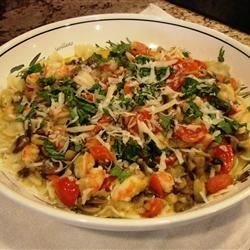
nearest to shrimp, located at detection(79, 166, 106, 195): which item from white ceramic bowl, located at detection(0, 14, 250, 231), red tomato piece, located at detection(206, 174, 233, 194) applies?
red tomato piece, located at detection(206, 174, 233, 194)

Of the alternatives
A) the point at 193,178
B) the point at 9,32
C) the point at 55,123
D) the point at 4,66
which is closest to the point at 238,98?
the point at 193,178

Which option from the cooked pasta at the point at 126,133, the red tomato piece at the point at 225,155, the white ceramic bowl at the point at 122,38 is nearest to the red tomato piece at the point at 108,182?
the cooked pasta at the point at 126,133

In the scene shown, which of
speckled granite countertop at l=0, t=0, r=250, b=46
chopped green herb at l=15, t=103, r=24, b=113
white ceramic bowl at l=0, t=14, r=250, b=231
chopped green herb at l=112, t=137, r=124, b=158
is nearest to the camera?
chopped green herb at l=112, t=137, r=124, b=158

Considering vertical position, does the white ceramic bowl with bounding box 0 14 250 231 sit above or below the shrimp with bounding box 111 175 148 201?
above

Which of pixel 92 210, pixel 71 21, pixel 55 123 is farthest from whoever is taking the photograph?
pixel 71 21

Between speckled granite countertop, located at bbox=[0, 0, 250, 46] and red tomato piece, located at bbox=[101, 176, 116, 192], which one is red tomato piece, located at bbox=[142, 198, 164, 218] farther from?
speckled granite countertop, located at bbox=[0, 0, 250, 46]

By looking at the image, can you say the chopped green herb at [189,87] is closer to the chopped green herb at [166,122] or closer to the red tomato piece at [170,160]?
the chopped green herb at [166,122]

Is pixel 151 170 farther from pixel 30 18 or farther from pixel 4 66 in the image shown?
pixel 30 18

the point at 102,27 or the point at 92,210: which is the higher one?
the point at 102,27
